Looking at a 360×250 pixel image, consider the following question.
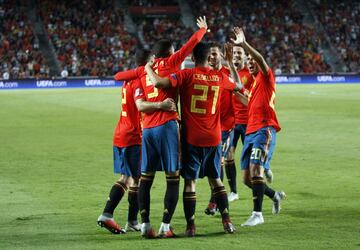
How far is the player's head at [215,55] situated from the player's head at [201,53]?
0.36 m

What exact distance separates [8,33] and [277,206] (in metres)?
44.6

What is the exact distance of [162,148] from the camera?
8914 millimetres

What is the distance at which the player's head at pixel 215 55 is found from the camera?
31.8 ft

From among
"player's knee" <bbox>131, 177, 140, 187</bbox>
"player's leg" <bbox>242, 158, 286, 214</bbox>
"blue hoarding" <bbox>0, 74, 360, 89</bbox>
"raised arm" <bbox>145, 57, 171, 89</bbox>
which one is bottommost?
"blue hoarding" <bbox>0, 74, 360, 89</bbox>

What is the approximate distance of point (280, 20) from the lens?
6122 centimetres

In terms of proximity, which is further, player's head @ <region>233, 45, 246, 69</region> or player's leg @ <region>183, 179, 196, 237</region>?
player's head @ <region>233, 45, 246, 69</region>

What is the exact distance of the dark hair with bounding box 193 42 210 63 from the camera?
9.02 meters

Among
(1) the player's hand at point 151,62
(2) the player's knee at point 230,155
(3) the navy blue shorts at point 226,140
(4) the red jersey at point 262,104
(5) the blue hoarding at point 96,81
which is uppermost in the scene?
(1) the player's hand at point 151,62

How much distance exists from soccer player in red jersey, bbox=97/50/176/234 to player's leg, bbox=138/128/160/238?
45 centimetres

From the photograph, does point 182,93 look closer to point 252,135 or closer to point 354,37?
point 252,135

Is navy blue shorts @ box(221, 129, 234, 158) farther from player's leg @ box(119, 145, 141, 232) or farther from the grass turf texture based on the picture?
player's leg @ box(119, 145, 141, 232)

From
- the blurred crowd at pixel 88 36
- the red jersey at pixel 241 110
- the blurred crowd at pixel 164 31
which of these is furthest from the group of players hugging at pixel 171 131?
the blurred crowd at pixel 164 31

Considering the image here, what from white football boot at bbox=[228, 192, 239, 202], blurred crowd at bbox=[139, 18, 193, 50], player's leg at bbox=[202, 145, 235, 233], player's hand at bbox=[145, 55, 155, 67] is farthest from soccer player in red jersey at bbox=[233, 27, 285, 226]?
blurred crowd at bbox=[139, 18, 193, 50]

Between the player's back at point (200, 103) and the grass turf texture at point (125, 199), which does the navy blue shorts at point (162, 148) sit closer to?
the player's back at point (200, 103)
